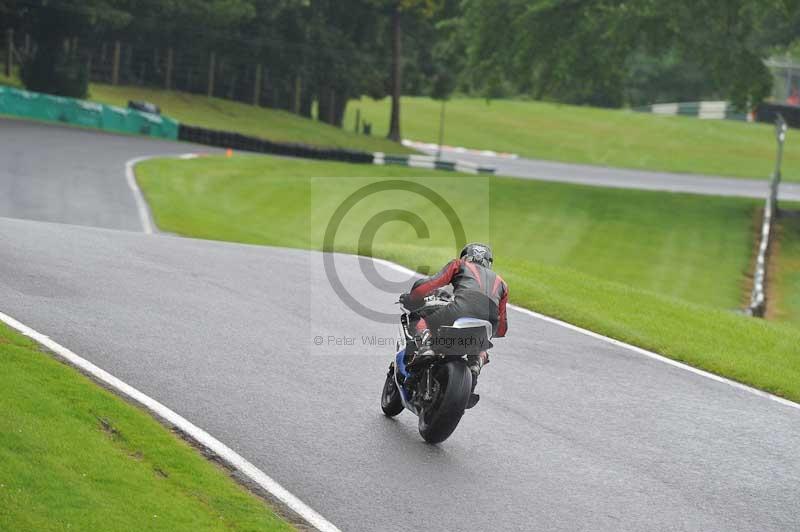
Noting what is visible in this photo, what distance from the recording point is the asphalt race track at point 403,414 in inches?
354

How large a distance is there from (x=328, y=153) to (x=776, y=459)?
42803mm

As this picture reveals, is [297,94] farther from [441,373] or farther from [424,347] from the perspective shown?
[441,373]

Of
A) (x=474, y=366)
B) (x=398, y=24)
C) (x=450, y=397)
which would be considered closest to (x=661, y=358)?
(x=474, y=366)

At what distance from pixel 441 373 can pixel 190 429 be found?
2115 mm

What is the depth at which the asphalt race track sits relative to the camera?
900 centimetres

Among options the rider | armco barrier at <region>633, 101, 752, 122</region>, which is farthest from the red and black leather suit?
armco barrier at <region>633, 101, 752, 122</region>

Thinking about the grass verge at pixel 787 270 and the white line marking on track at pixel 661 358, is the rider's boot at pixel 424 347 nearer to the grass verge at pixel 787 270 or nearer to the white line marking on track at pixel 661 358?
the white line marking on track at pixel 661 358

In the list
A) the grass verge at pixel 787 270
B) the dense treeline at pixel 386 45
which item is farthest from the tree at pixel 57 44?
the grass verge at pixel 787 270

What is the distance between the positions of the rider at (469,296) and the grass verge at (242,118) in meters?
50.4

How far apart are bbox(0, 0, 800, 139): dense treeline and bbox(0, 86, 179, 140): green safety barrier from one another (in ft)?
14.5

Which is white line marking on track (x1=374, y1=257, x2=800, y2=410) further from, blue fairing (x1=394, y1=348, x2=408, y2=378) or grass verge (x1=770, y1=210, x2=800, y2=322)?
grass verge (x1=770, y1=210, x2=800, y2=322)

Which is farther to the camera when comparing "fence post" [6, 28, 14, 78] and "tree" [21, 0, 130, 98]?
"fence post" [6, 28, 14, 78]

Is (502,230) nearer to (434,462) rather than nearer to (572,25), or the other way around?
(572,25)

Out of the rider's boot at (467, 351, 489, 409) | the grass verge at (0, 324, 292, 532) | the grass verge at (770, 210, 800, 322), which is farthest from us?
the grass verge at (770, 210, 800, 322)
